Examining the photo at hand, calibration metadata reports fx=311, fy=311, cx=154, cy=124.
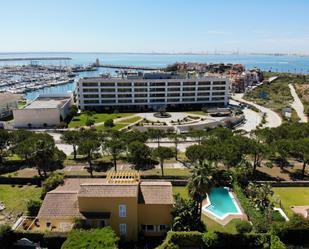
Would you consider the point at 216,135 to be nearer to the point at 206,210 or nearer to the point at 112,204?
the point at 206,210

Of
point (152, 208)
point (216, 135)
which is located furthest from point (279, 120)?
point (152, 208)

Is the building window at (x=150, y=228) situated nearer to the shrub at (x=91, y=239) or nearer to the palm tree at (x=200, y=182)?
the shrub at (x=91, y=239)

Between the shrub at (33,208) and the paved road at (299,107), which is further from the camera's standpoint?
the paved road at (299,107)

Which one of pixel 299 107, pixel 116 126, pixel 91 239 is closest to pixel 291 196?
pixel 91 239

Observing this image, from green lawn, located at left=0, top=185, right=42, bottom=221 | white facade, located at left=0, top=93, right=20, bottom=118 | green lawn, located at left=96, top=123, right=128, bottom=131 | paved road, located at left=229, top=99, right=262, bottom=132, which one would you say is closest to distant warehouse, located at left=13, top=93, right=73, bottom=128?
green lawn, located at left=96, top=123, right=128, bottom=131

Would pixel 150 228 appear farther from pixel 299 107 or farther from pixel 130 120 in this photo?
pixel 299 107

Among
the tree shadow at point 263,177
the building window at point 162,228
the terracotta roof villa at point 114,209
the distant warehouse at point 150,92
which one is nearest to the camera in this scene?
the terracotta roof villa at point 114,209

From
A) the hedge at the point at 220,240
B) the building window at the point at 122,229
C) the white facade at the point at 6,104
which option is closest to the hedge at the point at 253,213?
the hedge at the point at 220,240
